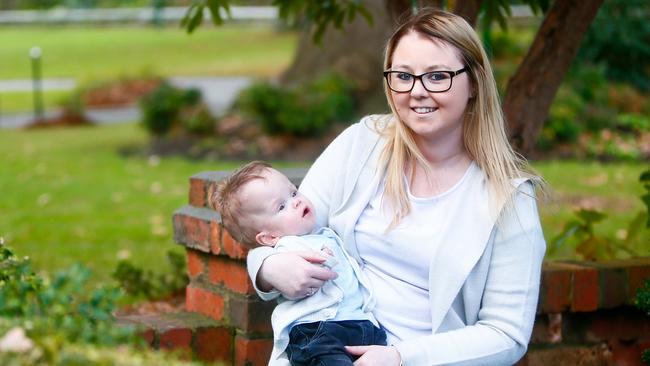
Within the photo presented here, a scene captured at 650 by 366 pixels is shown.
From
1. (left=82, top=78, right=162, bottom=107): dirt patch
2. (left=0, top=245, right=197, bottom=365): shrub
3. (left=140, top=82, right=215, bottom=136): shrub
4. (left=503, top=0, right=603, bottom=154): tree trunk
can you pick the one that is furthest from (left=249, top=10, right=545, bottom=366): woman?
(left=82, top=78, right=162, bottom=107): dirt patch

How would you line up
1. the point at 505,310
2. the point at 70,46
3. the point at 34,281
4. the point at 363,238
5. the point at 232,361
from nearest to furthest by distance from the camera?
the point at 34,281
the point at 505,310
the point at 363,238
the point at 232,361
the point at 70,46

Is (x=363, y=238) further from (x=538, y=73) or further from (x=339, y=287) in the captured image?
(x=538, y=73)

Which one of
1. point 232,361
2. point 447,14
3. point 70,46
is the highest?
point 447,14

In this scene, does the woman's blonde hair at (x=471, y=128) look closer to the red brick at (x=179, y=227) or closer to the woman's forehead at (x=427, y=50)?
the woman's forehead at (x=427, y=50)

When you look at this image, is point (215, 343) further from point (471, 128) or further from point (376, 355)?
point (471, 128)

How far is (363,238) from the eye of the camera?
300 cm

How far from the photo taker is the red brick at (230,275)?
364cm

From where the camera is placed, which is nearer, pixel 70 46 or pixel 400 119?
pixel 400 119

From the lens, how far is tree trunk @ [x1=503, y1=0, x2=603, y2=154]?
13.7 ft

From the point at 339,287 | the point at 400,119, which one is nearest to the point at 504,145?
the point at 400,119

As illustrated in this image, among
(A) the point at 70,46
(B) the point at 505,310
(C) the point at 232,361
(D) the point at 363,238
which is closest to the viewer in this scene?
(B) the point at 505,310

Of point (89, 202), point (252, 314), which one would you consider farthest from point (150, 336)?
point (89, 202)

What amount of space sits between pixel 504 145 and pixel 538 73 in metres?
1.38

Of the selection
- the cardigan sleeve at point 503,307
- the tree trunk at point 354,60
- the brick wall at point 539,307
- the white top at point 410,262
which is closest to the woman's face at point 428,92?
the white top at point 410,262
